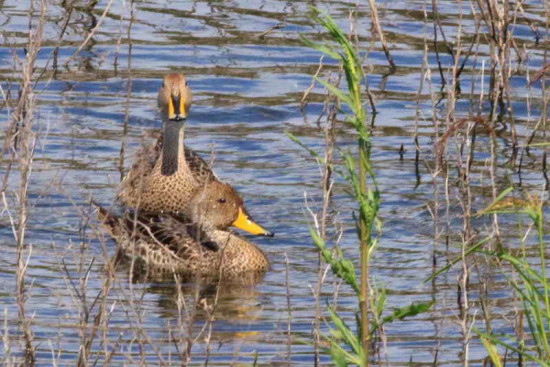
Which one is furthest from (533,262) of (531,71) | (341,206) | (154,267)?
(531,71)

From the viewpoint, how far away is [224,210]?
9.25 metres

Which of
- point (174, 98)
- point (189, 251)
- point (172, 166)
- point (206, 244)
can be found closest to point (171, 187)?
point (172, 166)

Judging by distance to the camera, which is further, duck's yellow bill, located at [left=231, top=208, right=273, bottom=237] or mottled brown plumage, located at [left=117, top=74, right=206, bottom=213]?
mottled brown plumage, located at [left=117, top=74, right=206, bottom=213]

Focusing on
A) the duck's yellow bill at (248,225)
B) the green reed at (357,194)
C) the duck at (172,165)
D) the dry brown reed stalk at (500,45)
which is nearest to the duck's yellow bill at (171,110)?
the duck at (172,165)

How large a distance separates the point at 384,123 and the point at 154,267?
10.4 feet

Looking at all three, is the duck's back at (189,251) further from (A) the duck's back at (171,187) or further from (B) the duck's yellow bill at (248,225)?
(A) the duck's back at (171,187)

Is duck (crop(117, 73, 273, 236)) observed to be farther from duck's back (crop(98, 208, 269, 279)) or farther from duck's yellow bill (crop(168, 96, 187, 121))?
duck's back (crop(98, 208, 269, 279))

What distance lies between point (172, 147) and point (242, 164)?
1.82ft

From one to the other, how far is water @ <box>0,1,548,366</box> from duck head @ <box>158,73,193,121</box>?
0.91 feet

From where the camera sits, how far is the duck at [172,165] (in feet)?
33.4

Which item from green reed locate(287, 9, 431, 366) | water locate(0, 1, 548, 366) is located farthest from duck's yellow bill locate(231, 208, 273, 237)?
green reed locate(287, 9, 431, 366)

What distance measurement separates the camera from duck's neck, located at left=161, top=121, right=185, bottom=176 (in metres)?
10.6

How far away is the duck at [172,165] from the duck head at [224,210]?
71cm

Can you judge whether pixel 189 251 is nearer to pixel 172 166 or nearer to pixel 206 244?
pixel 206 244
